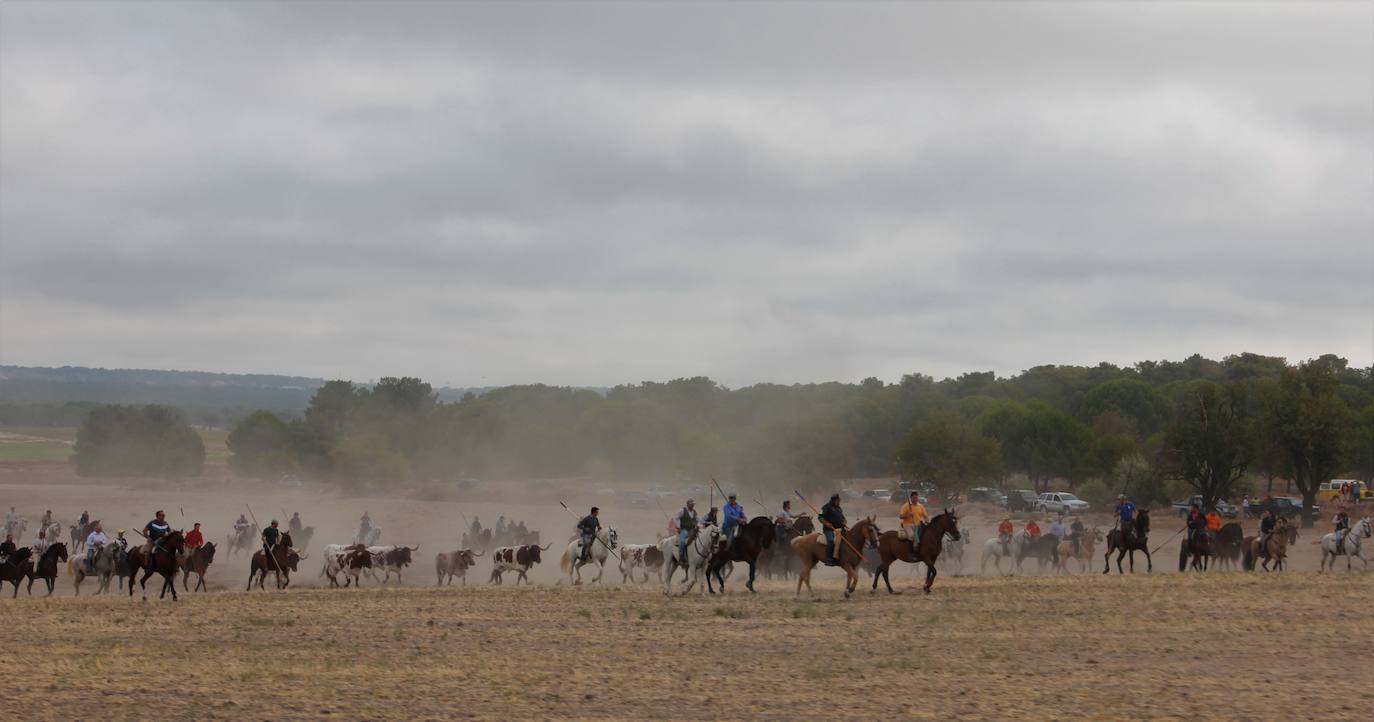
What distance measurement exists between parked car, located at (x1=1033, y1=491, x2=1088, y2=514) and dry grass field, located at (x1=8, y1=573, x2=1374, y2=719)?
49356 mm

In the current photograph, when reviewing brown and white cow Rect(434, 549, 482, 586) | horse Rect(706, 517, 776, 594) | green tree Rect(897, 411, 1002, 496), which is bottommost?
brown and white cow Rect(434, 549, 482, 586)

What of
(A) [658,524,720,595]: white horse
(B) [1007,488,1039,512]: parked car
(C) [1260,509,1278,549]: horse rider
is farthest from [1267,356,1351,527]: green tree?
(A) [658,524,720,595]: white horse

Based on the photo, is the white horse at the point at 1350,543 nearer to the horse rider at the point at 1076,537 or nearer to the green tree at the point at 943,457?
the horse rider at the point at 1076,537

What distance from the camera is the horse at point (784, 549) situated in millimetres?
32438

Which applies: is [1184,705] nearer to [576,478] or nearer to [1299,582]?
[1299,582]

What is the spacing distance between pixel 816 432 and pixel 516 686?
247ft

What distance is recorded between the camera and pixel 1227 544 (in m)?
38.3

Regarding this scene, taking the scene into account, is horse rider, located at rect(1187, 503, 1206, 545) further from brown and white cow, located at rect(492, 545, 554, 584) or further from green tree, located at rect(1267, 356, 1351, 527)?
green tree, located at rect(1267, 356, 1351, 527)

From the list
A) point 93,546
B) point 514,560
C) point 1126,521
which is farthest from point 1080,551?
point 93,546

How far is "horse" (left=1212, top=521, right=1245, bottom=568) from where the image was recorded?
38062 mm

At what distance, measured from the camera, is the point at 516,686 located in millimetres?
15906

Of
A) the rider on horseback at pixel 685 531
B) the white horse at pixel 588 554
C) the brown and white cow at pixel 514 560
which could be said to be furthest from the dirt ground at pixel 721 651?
the brown and white cow at pixel 514 560

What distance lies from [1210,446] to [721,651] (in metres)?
62.6

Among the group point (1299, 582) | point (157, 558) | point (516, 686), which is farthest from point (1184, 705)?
point (157, 558)
